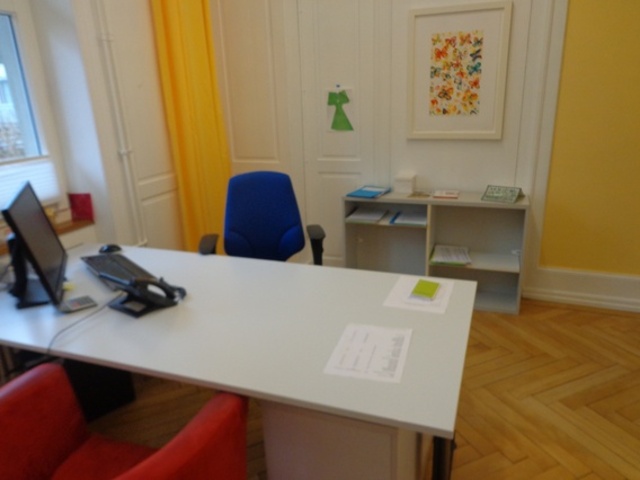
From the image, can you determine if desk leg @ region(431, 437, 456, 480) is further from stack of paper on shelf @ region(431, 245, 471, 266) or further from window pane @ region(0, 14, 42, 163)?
window pane @ region(0, 14, 42, 163)

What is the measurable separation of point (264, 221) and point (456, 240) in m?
1.55

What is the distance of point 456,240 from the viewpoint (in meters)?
3.44

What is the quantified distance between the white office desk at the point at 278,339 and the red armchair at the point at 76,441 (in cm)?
14

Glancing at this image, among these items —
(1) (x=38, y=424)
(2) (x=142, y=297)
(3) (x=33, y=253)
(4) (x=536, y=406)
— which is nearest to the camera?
(1) (x=38, y=424)

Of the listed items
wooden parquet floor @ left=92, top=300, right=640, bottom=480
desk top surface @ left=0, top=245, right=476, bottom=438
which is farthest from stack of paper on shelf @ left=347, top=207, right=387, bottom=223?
desk top surface @ left=0, top=245, right=476, bottom=438

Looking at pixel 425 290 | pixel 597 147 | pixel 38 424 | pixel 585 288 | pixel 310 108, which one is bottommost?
pixel 585 288

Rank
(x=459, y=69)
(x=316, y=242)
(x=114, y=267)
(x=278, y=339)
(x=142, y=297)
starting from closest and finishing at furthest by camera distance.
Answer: (x=278, y=339) < (x=142, y=297) < (x=114, y=267) < (x=316, y=242) < (x=459, y=69)

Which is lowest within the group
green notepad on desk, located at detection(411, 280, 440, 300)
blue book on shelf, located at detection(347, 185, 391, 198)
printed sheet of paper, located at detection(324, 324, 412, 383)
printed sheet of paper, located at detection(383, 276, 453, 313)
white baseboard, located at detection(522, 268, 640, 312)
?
white baseboard, located at detection(522, 268, 640, 312)

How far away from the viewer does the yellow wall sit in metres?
2.76

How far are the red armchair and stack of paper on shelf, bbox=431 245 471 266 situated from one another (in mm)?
2203

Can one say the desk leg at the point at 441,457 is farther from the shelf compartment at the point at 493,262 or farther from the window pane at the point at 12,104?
the window pane at the point at 12,104

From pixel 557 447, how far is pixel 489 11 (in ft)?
8.27

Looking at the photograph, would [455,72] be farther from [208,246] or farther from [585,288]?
[208,246]

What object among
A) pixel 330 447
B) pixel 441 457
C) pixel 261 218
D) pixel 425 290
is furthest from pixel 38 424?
pixel 261 218
